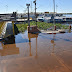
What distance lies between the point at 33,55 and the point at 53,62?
259 cm

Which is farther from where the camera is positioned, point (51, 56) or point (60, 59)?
point (51, 56)

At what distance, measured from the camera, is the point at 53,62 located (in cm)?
905

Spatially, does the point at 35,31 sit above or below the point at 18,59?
above

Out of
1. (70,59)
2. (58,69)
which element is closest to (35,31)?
(70,59)

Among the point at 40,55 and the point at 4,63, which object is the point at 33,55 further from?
the point at 4,63

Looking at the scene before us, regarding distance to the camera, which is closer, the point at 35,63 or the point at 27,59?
the point at 35,63

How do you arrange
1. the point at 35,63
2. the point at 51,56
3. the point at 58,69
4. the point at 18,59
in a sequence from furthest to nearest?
the point at 51,56, the point at 18,59, the point at 35,63, the point at 58,69

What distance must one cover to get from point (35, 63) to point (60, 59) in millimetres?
2772

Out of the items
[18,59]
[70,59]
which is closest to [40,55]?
[18,59]

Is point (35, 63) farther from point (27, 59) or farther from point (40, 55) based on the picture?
point (40, 55)

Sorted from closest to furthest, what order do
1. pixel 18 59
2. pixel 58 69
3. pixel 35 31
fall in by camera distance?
pixel 58 69, pixel 18 59, pixel 35 31

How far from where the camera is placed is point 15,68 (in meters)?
8.01

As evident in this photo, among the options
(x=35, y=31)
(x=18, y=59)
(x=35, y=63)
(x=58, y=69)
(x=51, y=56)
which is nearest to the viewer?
(x=58, y=69)

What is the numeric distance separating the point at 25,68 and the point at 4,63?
2314 mm
